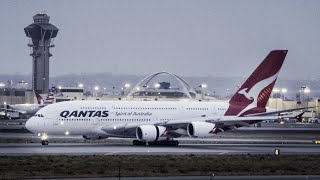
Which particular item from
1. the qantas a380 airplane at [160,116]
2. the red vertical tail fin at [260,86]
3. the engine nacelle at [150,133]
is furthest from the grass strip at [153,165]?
the red vertical tail fin at [260,86]

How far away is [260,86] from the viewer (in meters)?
80.7

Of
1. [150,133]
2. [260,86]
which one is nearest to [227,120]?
[150,133]

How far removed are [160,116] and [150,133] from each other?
5.56 metres

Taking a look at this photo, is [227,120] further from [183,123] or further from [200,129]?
[183,123]

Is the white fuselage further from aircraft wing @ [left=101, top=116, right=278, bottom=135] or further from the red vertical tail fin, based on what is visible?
the red vertical tail fin

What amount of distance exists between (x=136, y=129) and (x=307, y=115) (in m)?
128

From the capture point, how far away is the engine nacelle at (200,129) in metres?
74.2

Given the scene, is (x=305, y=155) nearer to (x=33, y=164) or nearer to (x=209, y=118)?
(x=209, y=118)

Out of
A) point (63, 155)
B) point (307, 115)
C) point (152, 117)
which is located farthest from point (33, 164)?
point (307, 115)

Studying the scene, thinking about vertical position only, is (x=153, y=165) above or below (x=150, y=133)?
below

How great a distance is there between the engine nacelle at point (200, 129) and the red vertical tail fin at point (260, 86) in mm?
5941

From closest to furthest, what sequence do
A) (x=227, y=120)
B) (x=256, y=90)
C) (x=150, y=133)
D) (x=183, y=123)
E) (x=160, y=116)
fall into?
(x=150, y=133), (x=183, y=123), (x=227, y=120), (x=160, y=116), (x=256, y=90)

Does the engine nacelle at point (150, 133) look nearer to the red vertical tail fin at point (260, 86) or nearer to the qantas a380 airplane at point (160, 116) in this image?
the qantas a380 airplane at point (160, 116)

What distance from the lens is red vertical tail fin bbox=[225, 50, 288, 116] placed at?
80438mm
